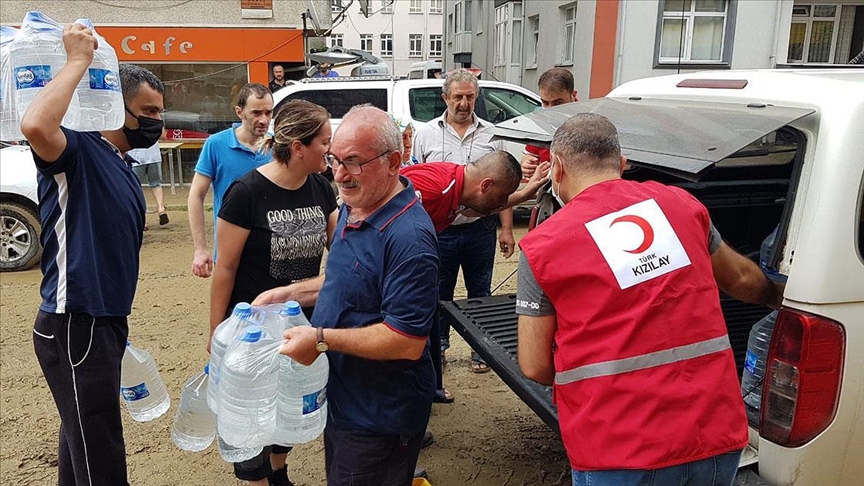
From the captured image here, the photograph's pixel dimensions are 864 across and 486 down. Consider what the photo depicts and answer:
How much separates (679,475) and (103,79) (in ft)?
7.49

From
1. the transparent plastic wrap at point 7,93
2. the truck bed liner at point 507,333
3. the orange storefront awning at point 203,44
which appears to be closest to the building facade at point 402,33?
the orange storefront awning at point 203,44

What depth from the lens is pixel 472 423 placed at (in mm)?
3918

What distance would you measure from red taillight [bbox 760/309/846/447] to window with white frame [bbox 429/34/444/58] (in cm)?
5046

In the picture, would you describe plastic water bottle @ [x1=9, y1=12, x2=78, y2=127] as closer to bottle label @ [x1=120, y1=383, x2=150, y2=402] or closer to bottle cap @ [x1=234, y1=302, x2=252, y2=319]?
bottle cap @ [x1=234, y1=302, x2=252, y2=319]

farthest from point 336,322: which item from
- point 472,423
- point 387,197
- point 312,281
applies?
point 472,423

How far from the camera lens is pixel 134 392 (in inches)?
113

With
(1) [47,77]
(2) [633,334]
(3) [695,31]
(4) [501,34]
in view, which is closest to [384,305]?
(2) [633,334]

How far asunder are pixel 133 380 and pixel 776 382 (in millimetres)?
2565

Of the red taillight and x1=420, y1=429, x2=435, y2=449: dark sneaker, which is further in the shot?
x1=420, y1=429, x2=435, y2=449: dark sneaker

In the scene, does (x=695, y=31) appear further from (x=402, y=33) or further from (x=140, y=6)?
(x=402, y=33)

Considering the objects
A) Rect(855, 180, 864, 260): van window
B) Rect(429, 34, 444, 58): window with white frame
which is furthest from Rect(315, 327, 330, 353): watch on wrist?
Rect(429, 34, 444, 58): window with white frame

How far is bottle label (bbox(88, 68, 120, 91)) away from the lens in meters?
2.29

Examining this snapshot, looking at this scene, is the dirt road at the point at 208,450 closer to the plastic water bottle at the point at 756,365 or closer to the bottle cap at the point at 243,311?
the plastic water bottle at the point at 756,365

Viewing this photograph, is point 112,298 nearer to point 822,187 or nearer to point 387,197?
point 387,197
